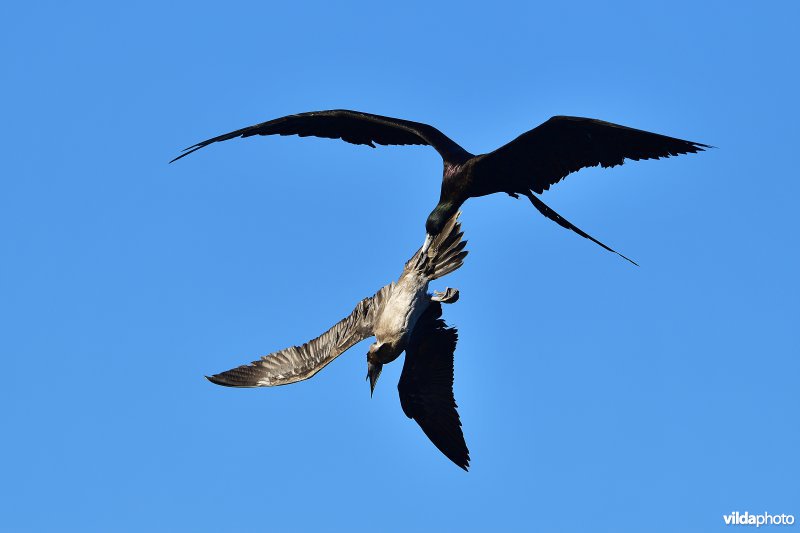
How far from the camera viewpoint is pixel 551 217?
16.4 metres

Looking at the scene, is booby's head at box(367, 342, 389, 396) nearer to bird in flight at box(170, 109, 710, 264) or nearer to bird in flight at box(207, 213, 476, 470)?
bird in flight at box(207, 213, 476, 470)

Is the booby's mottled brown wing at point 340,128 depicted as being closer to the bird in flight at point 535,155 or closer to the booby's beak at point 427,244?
the bird in flight at point 535,155

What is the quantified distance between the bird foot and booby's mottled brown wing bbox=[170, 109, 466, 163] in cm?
180

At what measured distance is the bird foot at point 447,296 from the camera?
16.6m

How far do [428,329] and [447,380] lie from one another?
0.66 metres

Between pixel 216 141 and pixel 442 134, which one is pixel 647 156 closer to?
pixel 442 134

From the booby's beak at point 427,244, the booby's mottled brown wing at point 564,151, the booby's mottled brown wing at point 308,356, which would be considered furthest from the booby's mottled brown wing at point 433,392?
the booby's mottled brown wing at point 564,151

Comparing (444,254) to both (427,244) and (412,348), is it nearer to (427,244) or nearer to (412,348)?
(427,244)

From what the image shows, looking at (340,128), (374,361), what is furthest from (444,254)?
(340,128)

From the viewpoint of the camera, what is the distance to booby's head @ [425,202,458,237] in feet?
53.9

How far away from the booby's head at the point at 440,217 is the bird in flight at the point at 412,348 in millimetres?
58

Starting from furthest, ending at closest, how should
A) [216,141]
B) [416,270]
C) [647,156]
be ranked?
[216,141]
[416,270]
[647,156]

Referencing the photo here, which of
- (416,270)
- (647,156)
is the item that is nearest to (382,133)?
(416,270)

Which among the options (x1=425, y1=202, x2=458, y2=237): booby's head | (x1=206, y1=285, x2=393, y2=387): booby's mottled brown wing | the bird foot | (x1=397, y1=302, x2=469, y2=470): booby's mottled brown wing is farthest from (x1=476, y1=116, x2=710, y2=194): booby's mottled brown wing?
(x1=397, y1=302, x2=469, y2=470): booby's mottled brown wing
